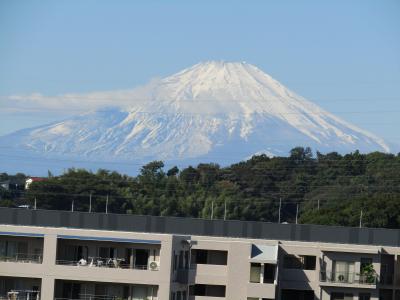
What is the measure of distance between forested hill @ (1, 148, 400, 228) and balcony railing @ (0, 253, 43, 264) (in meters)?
52.4

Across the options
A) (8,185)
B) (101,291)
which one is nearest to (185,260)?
(101,291)

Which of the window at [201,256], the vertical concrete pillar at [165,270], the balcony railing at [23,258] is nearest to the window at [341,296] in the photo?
the window at [201,256]

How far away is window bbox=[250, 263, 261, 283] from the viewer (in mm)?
60000

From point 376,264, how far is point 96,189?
6785 centimetres

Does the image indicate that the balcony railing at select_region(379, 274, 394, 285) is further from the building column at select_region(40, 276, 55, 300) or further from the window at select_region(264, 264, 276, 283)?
→ the building column at select_region(40, 276, 55, 300)

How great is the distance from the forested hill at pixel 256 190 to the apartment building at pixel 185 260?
31265mm

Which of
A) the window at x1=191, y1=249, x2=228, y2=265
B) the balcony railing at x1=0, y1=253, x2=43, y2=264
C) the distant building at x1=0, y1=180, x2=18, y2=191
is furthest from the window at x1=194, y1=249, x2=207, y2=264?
the distant building at x1=0, y1=180, x2=18, y2=191

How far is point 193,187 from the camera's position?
14325cm

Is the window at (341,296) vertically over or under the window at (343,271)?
→ under

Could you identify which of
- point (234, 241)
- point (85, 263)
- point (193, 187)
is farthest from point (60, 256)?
point (193, 187)

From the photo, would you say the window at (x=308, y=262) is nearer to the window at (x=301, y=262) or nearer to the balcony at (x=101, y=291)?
the window at (x=301, y=262)

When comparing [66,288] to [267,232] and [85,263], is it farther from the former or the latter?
[267,232]

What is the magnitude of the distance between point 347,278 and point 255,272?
16.3ft

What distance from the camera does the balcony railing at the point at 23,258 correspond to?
5110 centimetres
